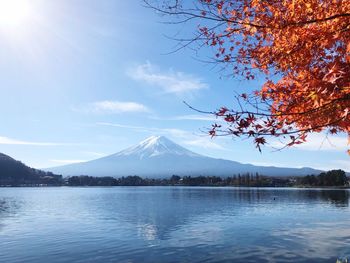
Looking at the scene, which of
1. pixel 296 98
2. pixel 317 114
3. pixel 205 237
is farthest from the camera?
pixel 205 237

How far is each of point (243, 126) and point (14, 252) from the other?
81.6 feet

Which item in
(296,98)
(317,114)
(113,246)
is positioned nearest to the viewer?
(317,114)

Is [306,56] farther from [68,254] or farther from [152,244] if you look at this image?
[152,244]

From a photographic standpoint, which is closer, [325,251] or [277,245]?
[325,251]

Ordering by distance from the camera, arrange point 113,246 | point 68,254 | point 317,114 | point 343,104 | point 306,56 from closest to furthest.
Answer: point 343,104 → point 317,114 → point 306,56 → point 68,254 → point 113,246

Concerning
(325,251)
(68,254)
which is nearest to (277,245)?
(325,251)

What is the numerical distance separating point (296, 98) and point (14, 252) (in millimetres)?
25046

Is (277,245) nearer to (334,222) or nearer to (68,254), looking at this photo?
(68,254)

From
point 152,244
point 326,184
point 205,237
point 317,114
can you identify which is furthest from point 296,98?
point 326,184

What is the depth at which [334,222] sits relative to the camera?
140 feet

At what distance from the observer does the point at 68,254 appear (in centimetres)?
2556

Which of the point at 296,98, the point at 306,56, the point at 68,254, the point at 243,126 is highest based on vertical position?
the point at 306,56

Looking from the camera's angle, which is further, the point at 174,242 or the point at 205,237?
the point at 205,237

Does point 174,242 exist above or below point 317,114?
below
